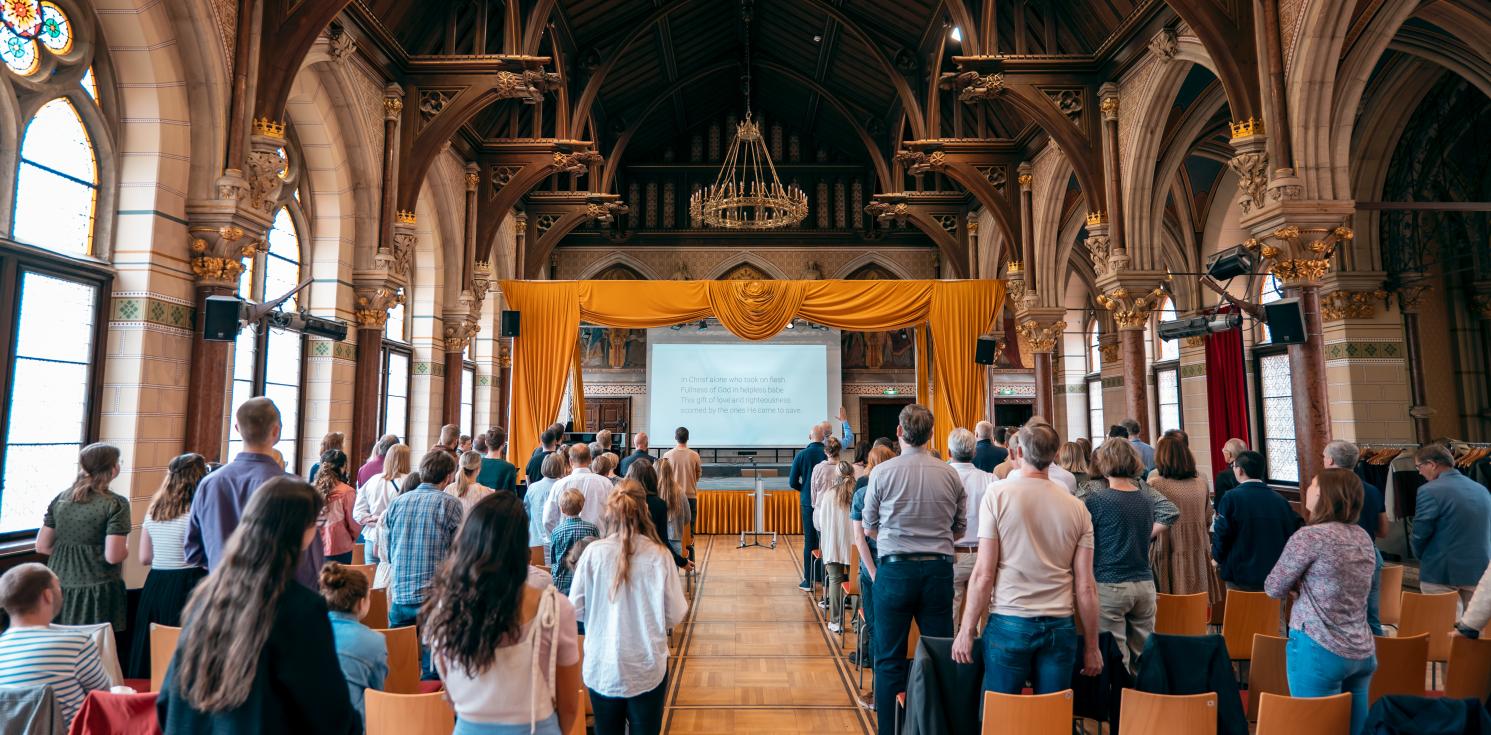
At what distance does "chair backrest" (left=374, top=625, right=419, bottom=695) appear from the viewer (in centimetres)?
304

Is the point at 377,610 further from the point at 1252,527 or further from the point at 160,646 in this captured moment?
the point at 1252,527

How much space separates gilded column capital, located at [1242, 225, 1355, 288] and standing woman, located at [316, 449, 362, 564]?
259 inches

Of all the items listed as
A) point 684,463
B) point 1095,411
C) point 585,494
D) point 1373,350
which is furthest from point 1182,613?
point 1095,411

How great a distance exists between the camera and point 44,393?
5.33 meters

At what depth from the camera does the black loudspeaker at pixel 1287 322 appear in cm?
572

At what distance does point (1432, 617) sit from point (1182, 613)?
1285mm

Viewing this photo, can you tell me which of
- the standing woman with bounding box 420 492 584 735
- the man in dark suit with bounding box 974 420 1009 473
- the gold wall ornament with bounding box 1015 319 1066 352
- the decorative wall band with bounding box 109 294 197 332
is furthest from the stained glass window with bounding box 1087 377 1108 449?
the standing woman with bounding box 420 492 584 735

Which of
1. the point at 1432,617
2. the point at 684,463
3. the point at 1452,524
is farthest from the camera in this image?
the point at 684,463

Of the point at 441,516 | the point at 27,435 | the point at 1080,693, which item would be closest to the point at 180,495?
the point at 441,516

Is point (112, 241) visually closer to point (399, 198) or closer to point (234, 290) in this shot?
point (234, 290)

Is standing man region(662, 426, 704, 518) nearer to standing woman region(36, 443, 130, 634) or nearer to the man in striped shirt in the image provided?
standing woman region(36, 443, 130, 634)

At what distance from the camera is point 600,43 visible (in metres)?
13.0

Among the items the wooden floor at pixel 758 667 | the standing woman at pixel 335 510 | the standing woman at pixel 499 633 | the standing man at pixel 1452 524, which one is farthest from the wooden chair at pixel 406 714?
the standing man at pixel 1452 524

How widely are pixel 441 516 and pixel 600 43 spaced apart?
11397 mm
